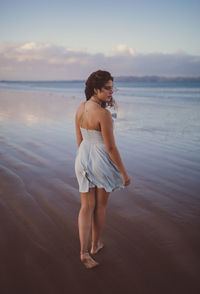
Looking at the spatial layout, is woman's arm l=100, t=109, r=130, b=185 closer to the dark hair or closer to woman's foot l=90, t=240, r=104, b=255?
the dark hair

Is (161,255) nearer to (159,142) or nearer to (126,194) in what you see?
(126,194)

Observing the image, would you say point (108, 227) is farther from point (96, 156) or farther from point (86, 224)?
point (96, 156)

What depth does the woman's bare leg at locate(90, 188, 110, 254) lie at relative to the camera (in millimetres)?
2512

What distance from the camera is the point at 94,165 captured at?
2.37 metres

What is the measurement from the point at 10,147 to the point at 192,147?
498 cm

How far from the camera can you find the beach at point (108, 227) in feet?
7.57

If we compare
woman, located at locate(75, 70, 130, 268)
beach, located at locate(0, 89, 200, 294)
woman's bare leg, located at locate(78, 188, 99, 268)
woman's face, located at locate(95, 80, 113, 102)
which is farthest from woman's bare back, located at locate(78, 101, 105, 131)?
beach, located at locate(0, 89, 200, 294)

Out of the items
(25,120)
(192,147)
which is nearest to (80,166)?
(192,147)

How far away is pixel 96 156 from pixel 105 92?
0.63 meters

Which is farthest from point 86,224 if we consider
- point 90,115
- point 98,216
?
point 90,115

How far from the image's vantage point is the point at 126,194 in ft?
13.2

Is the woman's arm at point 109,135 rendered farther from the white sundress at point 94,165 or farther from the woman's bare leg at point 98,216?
the woman's bare leg at point 98,216

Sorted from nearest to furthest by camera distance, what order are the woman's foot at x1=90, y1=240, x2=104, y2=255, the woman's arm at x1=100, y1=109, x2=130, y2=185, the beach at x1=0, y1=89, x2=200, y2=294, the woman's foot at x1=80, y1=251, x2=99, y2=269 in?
the woman's arm at x1=100, y1=109, x2=130, y2=185
the beach at x1=0, y1=89, x2=200, y2=294
the woman's foot at x1=80, y1=251, x2=99, y2=269
the woman's foot at x1=90, y1=240, x2=104, y2=255

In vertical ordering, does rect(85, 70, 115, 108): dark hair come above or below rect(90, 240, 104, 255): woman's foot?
above
